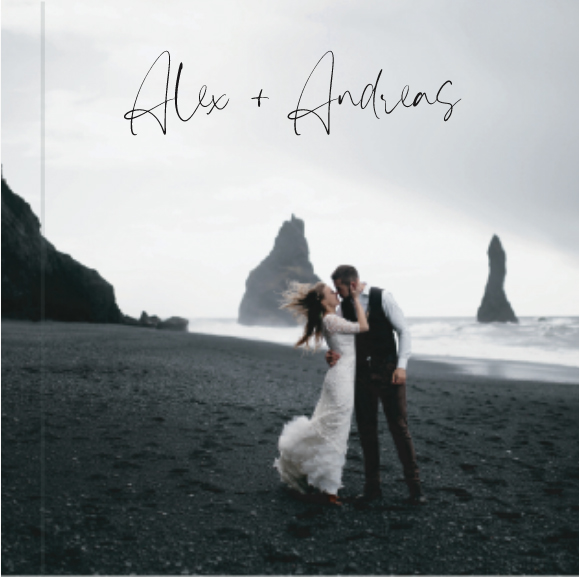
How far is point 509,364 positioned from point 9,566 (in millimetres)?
17607

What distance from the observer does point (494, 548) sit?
3.95 meters

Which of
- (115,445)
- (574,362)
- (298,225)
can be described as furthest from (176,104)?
(298,225)

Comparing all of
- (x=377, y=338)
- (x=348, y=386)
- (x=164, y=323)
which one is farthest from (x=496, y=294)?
(x=348, y=386)

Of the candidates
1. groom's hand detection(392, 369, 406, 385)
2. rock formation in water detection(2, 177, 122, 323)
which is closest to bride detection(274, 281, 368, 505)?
groom's hand detection(392, 369, 406, 385)

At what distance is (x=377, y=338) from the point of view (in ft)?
16.1

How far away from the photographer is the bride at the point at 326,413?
4734mm

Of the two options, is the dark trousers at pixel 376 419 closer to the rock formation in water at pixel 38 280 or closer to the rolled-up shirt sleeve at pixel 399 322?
the rolled-up shirt sleeve at pixel 399 322

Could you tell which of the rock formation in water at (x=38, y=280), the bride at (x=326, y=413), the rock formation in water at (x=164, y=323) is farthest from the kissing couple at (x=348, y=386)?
the rock formation in water at (x=164, y=323)

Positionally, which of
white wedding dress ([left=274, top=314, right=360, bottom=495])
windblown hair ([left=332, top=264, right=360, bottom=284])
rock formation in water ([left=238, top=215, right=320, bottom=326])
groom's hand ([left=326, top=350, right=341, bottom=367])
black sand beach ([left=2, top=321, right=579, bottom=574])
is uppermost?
rock formation in water ([left=238, top=215, right=320, bottom=326])

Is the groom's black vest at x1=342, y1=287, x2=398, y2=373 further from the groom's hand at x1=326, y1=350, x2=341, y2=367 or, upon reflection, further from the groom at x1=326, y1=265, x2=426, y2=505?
the groom's hand at x1=326, y1=350, x2=341, y2=367

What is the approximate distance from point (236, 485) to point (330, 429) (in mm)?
1171

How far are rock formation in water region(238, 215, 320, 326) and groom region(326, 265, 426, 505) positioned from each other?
70.4 meters

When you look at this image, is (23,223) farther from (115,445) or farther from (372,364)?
(372,364)

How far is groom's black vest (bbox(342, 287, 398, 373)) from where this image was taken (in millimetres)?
4852
